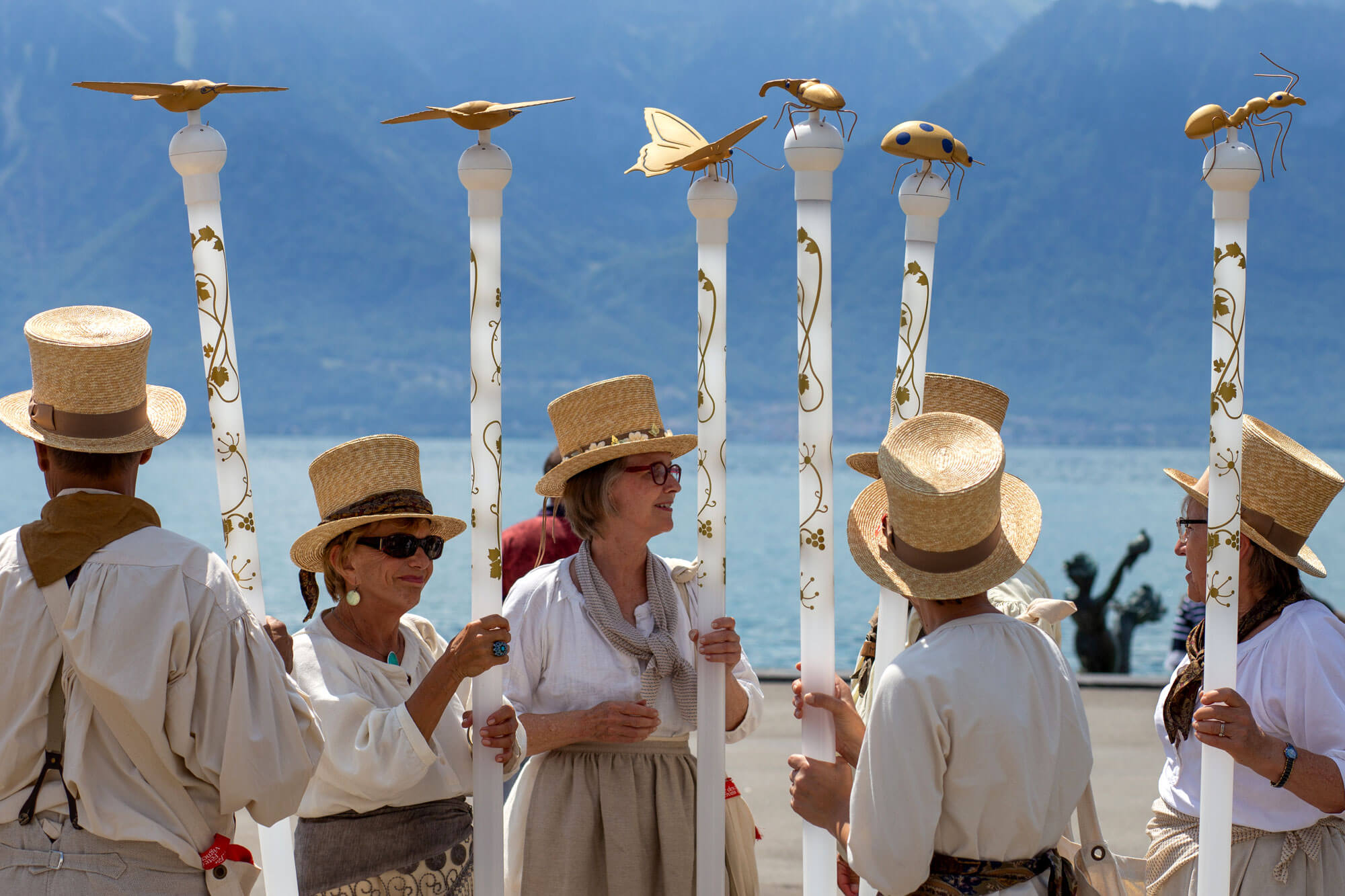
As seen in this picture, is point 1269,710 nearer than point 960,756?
No

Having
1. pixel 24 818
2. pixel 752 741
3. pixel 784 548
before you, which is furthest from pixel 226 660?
pixel 784 548

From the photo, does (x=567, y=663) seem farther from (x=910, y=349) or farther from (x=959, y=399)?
(x=959, y=399)

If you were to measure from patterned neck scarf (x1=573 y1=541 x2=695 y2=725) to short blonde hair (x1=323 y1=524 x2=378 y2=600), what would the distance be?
1.66 ft

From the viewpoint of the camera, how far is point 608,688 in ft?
9.70

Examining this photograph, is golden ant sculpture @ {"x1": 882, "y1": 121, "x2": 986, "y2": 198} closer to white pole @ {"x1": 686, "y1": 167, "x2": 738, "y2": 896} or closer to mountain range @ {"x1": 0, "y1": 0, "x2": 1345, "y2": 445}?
white pole @ {"x1": 686, "y1": 167, "x2": 738, "y2": 896}

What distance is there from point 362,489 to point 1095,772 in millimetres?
4923

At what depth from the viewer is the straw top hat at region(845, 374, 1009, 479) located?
129 inches

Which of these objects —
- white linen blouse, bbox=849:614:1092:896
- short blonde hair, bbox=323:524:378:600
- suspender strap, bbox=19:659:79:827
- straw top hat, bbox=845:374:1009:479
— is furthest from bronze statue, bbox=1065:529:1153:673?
suspender strap, bbox=19:659:79:827

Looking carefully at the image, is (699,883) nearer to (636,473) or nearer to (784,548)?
(636,473)

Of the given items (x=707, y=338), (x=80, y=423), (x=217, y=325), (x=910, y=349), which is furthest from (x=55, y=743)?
(x=910, y=349)

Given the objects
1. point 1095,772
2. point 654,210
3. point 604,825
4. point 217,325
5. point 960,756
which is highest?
point 654,210

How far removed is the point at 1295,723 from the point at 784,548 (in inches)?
1813

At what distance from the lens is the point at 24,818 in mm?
2256

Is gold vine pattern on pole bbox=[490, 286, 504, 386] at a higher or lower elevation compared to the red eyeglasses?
higher
